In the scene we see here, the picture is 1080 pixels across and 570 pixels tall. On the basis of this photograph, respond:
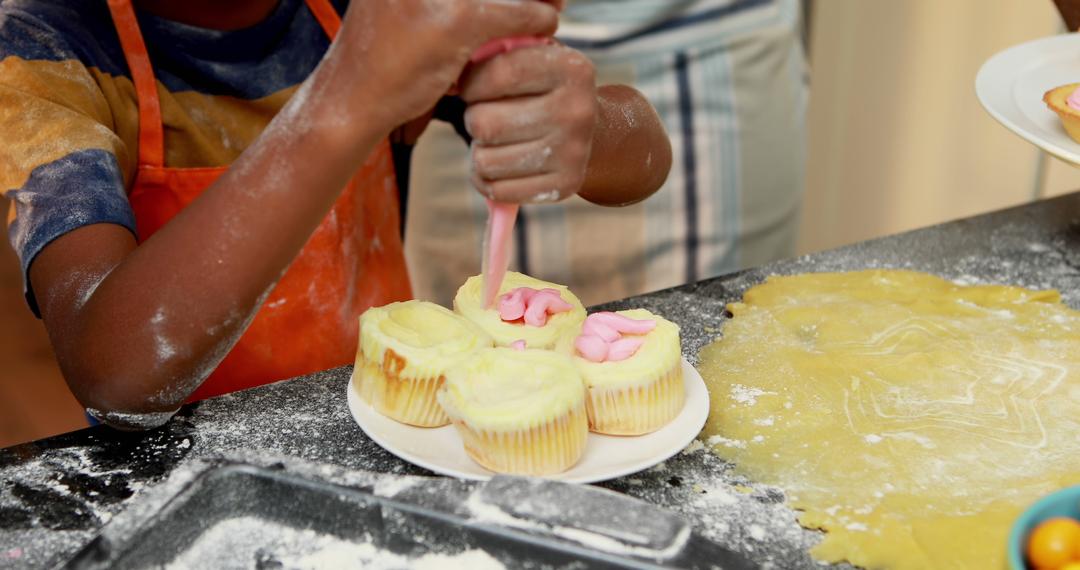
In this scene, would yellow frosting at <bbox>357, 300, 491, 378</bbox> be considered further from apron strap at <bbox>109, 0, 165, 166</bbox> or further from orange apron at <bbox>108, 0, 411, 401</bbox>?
apron strap at <bbox>109, 0, 165, 166</bbox>

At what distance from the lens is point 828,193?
3.03 meters

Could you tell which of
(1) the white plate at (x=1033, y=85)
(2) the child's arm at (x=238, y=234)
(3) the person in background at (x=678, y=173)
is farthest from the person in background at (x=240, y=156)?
(3) the person in background at (x=678, y=173)

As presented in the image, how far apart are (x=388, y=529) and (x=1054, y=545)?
0.48m

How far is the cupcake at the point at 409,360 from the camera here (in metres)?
0.94

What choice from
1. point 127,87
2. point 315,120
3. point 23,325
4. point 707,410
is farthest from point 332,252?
point 23,325

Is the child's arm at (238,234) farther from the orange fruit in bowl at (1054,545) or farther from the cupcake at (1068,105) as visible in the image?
the cupcake at (1068,105)

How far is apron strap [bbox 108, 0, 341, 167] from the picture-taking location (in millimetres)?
1200

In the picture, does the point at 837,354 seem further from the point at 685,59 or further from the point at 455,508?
the point at 685,59

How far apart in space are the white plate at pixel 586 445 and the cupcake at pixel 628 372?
0.01 m

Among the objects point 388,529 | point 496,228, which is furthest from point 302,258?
point 388,529

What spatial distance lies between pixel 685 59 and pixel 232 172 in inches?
50.3

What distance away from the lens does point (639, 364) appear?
93cm

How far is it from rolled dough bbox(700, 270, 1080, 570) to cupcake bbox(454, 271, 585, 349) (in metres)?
0.18

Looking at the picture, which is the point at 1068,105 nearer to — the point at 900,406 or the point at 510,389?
the point at 900,406
